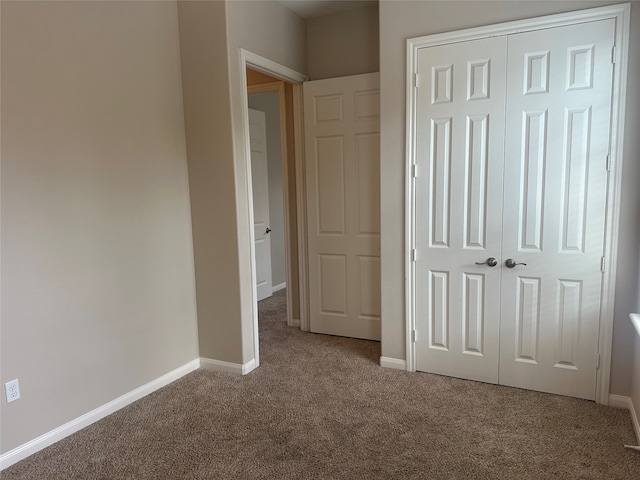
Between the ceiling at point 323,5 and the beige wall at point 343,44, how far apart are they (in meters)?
0.05

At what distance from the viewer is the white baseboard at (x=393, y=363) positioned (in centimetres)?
325

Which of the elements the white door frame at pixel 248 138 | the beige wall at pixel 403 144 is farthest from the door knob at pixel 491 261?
the white door frame at pixel 248 138

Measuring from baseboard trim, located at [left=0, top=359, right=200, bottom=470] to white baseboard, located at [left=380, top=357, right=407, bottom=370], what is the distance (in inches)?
56.4

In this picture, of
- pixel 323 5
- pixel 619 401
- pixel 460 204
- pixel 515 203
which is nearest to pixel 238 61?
pixel 323 5

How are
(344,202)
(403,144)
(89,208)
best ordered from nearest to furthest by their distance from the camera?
(89,208), (403,144), (344,202)

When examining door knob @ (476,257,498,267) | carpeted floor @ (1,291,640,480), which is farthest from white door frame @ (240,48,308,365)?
door knob @ (476,257,498,267)

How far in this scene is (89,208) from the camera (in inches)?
102

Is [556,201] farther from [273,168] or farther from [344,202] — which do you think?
[273,168]

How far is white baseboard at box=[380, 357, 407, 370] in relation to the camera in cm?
325

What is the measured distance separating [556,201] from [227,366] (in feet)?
8.27

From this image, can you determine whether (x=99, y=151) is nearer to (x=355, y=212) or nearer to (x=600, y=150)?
(x=355, y=212)

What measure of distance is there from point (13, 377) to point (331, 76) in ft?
10.5

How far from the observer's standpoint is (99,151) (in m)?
2.64

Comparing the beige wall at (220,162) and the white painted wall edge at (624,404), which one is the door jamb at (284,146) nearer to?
the beige wall at (220,162)
